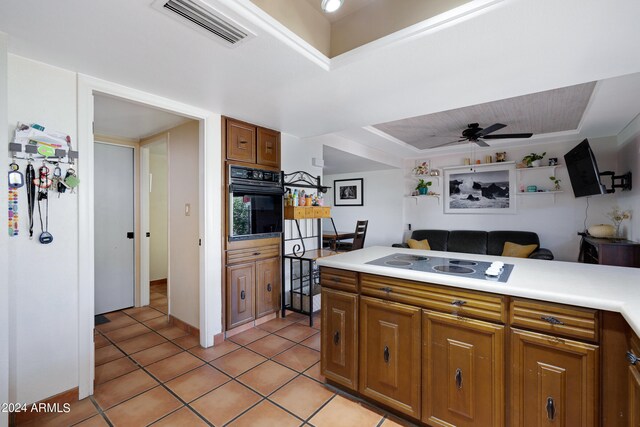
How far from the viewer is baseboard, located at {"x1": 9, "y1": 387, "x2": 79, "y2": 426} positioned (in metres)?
1.74

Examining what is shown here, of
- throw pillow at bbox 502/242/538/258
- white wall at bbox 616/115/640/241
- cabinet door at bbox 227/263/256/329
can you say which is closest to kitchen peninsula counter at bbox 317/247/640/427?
cabinet door at bbox 227/263/256/329

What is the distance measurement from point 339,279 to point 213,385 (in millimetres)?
1245

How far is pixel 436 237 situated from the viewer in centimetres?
536

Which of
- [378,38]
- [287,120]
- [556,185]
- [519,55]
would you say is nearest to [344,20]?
[378,38]

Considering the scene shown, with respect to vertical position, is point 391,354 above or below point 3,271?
below

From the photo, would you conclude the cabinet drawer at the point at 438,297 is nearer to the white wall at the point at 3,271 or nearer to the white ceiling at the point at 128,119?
the white wall at the point at 3,271

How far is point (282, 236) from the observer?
348cm

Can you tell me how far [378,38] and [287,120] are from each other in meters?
1.49

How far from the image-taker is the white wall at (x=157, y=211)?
4.62m

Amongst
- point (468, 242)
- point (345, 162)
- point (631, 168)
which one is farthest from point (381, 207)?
point (631, 168)

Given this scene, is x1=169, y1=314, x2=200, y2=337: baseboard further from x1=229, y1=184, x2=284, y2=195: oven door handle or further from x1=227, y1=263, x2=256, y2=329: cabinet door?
x1=229, y1=184, x2=284, y2=195: oven door handle

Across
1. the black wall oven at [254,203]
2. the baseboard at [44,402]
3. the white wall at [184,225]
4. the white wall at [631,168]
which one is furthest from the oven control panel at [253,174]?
the white wall at [631,168]

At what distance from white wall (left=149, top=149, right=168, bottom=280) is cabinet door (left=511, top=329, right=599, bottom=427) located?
4772 mm

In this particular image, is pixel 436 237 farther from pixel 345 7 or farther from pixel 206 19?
pixel 206 19
